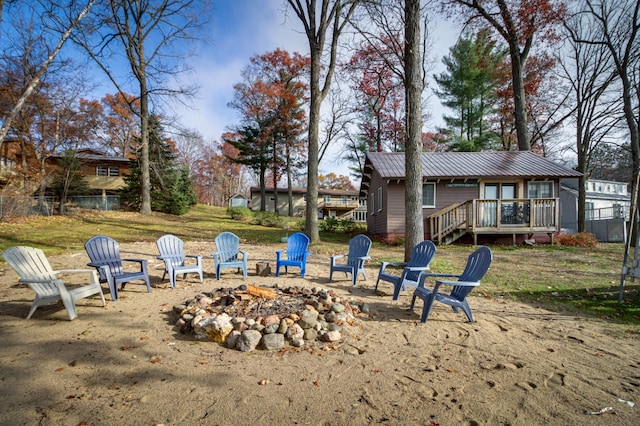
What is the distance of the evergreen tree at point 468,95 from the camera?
24969 millimetres

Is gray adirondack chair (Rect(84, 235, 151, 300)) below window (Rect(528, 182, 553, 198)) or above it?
below

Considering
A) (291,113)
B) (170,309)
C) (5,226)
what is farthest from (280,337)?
(291,113)

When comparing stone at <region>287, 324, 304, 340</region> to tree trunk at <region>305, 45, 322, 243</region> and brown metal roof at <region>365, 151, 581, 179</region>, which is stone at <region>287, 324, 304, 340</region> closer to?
tree trunk at <region>305, 45, 322, 243</region>

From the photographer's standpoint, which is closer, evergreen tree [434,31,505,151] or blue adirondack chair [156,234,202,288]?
blue adirondack chair [156,234,202,288]

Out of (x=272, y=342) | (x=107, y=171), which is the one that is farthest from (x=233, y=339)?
(x=107, y=171)

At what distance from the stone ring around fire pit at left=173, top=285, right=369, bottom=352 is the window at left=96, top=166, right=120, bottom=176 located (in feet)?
92.6

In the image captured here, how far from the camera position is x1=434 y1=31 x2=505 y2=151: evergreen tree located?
25.0 m

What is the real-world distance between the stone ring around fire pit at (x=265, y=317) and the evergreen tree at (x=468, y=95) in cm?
2412

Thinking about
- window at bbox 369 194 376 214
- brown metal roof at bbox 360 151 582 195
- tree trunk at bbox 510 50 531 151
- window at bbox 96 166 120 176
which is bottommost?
window at bbox 369 194 376 214

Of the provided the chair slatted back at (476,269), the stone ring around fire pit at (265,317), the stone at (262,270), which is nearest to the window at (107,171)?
the stone at (262,270)

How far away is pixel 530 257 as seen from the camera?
10.3 metres

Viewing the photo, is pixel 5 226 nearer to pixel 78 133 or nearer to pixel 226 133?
pixel 78 133

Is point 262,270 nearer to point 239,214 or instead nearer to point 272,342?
point 272,342

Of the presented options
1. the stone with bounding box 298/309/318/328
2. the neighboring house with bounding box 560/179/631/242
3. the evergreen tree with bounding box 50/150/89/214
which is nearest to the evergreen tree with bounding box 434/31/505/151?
the neighboring house with bounding box 560/179/631/242
